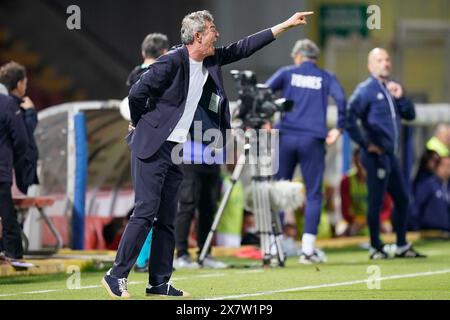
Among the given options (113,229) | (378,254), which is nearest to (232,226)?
(113,229)

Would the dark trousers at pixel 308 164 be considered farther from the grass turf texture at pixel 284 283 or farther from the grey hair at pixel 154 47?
the grey hair at pixel 154 47

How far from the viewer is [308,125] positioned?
12906 mm

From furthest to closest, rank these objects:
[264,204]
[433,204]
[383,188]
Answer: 1. [433,204]
2. [383,188]
3. [264,204]

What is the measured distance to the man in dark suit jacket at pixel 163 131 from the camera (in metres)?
8.95

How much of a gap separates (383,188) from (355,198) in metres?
3.50

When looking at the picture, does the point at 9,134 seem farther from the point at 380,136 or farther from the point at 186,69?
the point at 380,136

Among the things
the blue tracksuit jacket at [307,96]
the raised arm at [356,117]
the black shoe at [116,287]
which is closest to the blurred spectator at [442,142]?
the raised arm at [356,117]

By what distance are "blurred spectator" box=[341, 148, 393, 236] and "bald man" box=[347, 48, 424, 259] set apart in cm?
301

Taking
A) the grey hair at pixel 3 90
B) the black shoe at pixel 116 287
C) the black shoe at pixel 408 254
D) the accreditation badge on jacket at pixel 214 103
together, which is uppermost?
the grey hair at pixel 3 90

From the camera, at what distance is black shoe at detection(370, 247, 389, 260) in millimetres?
13361

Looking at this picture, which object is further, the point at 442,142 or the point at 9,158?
the point at 442,142

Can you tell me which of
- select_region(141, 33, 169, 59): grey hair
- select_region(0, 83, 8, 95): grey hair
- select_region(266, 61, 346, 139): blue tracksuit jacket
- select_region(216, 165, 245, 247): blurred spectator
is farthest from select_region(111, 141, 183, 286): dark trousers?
select_region(216, 165, 245, 247): blurred spectator

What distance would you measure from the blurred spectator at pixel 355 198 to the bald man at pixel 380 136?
3012 millimetres
